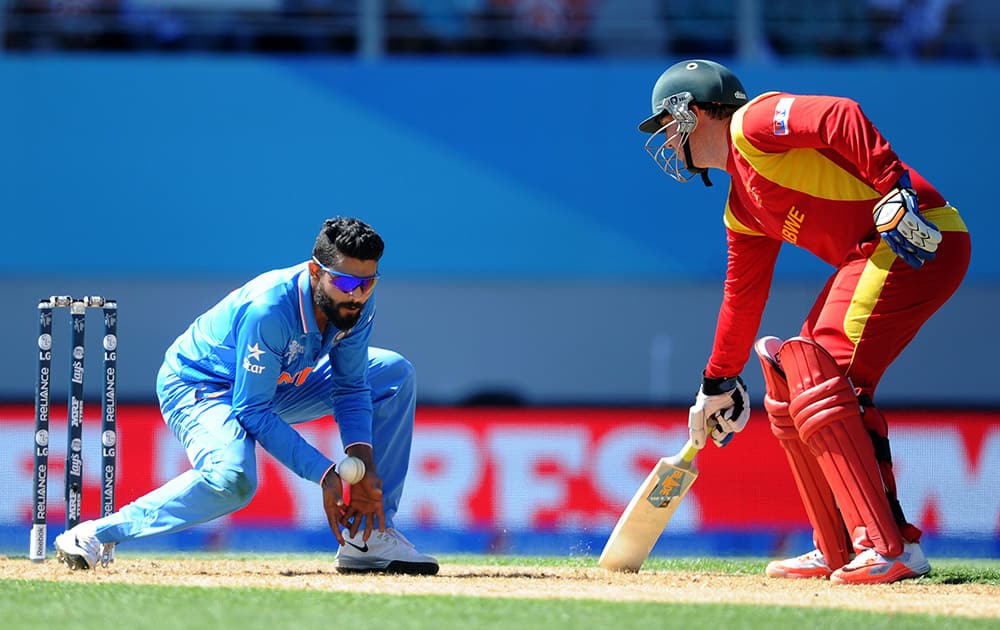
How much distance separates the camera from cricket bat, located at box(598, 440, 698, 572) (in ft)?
18.4

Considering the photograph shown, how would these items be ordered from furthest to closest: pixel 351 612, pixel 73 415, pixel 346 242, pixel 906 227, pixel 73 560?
pixel 73 415
pixel 73 560
pixel 346 242
pixel 906 227
pixel 351 612

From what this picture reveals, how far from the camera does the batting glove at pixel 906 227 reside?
15.0 ft

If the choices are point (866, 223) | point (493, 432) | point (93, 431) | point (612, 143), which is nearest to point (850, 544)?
point (866, 223)

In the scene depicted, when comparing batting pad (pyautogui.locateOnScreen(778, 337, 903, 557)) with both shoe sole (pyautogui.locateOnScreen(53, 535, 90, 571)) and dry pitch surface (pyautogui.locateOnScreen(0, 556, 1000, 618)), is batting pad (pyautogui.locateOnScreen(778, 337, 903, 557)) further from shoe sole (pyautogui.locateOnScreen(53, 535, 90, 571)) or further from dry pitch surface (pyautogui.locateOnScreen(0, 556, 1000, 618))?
shoe sole (pyautogui.locateOnScreen(53, 535, 90, 571))

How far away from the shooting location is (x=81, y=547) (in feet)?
16.5

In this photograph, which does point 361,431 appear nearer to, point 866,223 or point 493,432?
point 866,223

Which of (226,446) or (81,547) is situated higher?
(226,446)

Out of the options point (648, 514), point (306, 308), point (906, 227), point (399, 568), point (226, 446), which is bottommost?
point (399, 568)

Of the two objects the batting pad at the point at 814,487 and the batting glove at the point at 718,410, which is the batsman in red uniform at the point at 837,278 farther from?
the batting glove at the point at 718,410

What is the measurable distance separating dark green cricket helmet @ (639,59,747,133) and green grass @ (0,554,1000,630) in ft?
6.40

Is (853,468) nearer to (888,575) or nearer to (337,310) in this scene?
(888,575)

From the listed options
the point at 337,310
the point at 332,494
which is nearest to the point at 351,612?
the point at 332,494

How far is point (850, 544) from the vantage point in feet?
17.9

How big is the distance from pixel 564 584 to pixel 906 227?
1.75 metres
